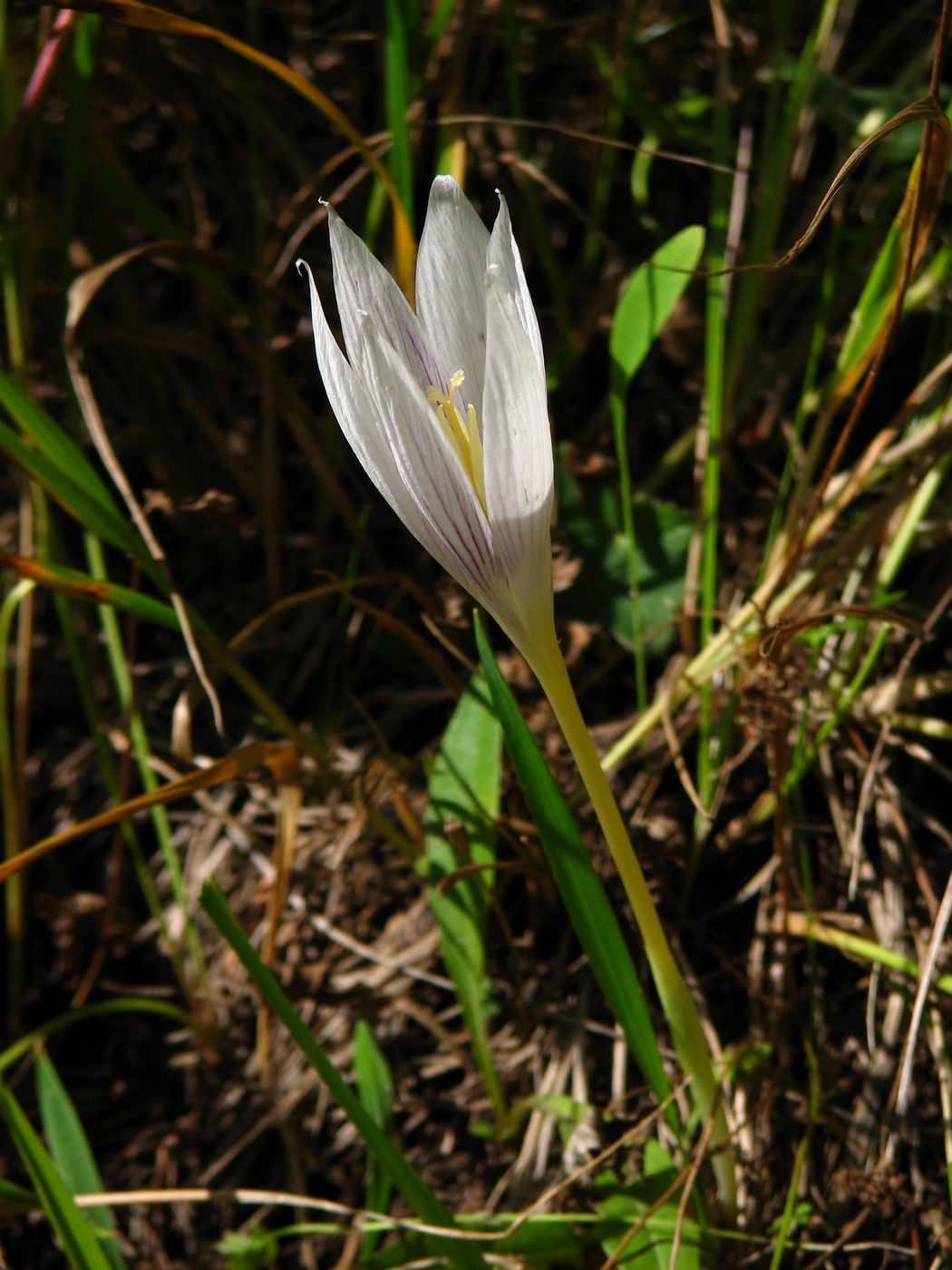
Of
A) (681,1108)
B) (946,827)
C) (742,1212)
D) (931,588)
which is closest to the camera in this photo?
(742,1212)

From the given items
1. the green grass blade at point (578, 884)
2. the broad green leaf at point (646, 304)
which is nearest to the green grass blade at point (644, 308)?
the broad green leaf at point (646, 304)

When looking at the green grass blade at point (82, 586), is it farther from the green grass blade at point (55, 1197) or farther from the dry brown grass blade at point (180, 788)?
the green grass blade at point (55, 1197)

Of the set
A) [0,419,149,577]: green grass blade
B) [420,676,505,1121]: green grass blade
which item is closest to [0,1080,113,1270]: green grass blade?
[420,676,505,1121]: green grass blade

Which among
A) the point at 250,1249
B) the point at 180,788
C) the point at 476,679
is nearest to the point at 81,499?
the point at 180,788

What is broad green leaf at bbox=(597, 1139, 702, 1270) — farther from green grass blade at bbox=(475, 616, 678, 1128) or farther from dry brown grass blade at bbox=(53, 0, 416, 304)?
dry brown grass blade at bbox=(53, 0, 416, 304)

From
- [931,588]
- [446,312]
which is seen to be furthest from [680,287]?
[931,588]

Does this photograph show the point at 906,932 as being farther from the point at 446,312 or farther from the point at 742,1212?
the point at 446,312

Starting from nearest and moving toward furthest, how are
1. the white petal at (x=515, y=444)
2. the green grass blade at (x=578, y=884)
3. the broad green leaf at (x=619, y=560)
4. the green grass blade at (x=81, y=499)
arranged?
the white petal at (x=515, y=444)
the green grass blade at (x=578, y=884)
the green grass blade at (x=81, y=499)
the broad green leaf at (x=619, y=560)

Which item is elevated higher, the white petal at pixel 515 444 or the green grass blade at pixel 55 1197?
the white petal at pixel 515 444
